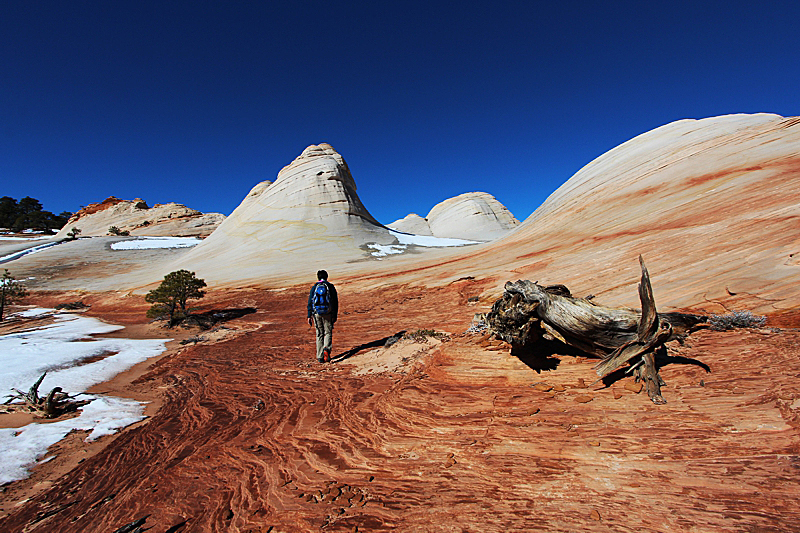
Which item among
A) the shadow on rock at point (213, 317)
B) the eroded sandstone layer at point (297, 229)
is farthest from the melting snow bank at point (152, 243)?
the shadow on rock at point (213, 317)

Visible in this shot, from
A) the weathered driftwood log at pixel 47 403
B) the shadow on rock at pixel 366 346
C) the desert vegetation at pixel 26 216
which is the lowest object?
the shadow on rock at pixel 366 346

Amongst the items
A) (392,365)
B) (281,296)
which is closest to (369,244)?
(281,296)

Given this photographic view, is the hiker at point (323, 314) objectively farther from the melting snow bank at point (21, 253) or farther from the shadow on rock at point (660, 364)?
the melting snow bank at point (21, 253)

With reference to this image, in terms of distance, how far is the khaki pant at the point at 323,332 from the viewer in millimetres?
6953

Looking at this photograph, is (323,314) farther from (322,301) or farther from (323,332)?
(323,332)

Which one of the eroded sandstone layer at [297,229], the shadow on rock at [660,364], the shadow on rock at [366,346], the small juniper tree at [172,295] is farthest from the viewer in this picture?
the eroded sandstone layer at [297,229]

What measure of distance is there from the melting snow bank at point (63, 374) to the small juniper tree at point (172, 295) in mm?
2080

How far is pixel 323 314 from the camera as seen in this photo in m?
6.95

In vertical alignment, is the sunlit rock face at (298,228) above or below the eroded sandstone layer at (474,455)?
above

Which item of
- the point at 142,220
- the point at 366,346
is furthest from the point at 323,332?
the point at 142,220

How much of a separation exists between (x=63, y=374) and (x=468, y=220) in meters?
68.9

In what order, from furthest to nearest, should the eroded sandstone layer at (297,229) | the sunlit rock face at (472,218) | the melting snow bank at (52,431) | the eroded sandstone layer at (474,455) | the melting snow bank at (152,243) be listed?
the sunlit rock face at (472,218)
the melting snow bank at (152,243)
the eroded sandstone layer at (297,229)
the melting snow bank at (52,431)
the eroded sandstone layer at (474,455)

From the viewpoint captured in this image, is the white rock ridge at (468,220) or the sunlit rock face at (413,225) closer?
the white rock ridge at (468,220)

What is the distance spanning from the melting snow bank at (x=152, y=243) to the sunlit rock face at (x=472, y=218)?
47119 millimetres
